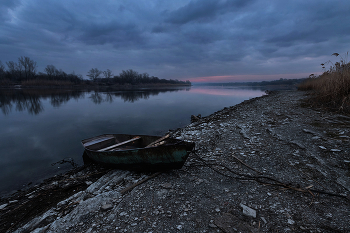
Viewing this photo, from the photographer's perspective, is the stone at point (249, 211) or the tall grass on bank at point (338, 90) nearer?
the stone at point (249, 211)

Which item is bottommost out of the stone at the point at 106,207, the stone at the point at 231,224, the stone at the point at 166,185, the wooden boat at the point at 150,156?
the stone at the point at 106,207

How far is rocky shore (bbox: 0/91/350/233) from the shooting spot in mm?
3023

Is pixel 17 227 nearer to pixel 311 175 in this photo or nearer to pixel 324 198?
pixel 324 198

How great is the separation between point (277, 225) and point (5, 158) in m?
12.0

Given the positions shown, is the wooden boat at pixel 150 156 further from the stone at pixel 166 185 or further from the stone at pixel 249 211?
the stone at pixel 249 211

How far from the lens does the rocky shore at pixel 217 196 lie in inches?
119

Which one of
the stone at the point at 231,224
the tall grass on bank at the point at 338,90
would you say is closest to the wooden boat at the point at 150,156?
the stone at the point at 231,224

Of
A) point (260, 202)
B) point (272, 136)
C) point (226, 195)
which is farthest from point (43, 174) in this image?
point (272, 136)

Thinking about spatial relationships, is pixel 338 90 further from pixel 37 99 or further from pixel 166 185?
pixel 37 99

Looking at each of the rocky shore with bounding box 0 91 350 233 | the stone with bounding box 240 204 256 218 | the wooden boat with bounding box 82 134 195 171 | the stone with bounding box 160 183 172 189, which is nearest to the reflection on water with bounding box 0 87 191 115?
the wooden boat with bounding box 82 134 195 171

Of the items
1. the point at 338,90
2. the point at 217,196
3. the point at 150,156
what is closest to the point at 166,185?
the point at 150,156

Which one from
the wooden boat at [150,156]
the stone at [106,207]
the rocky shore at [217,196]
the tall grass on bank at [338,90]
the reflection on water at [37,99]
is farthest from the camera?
the reflection on water at [37,99]

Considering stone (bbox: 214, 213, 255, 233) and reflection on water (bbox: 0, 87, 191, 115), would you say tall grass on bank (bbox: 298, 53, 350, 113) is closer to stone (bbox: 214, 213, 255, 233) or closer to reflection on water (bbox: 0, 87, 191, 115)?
stone (bbox: 214, 213, 255, 233)

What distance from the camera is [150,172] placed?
5234 mm
